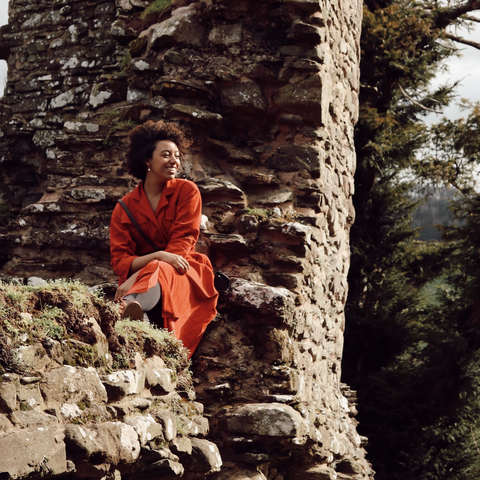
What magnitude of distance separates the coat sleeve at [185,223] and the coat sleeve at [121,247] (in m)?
0.25

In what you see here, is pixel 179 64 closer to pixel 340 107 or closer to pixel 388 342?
pixel 340 107

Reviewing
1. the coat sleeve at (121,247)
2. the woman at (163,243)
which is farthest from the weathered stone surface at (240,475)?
the coat sleeve at (121,247)

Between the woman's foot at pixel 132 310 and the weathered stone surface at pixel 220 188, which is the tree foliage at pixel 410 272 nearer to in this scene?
the weathered stone surface at pixel 220 188

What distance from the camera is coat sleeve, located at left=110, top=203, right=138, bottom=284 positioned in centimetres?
415

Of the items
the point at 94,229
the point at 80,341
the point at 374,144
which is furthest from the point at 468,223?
the point at 80,341

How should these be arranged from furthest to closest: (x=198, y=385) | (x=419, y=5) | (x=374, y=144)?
1. (x=419, y=5)
2. (x=374, y=144)
3. (x=198, y=385)

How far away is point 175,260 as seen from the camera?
3971 millimetres

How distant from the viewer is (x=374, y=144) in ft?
34.6

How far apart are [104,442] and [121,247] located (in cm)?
193

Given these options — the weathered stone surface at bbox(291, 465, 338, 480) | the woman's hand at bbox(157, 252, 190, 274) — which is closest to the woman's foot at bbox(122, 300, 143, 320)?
the woman's hand at bbox(157, 252, 190, 274)

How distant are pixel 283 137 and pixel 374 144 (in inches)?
220

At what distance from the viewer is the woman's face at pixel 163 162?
14.2 feet

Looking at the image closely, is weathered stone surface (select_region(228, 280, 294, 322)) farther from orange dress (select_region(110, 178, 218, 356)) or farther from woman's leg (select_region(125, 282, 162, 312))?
woman's leg (select_region(125, 282, 162, 312))

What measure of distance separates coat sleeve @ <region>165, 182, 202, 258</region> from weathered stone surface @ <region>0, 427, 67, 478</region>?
195cm
